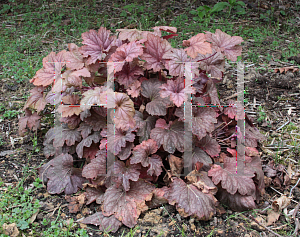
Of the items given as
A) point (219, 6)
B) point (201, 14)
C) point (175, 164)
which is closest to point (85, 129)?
point (175, 164)

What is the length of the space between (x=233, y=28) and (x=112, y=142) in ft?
11.2

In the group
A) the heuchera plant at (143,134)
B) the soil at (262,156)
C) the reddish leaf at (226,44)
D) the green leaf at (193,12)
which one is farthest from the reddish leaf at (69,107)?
the green leaf at (193,12)

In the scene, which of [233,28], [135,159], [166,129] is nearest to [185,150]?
[166,129]

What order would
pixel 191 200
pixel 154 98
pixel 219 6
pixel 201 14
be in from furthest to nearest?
pixel 219 6 → pixel 201 14 → pixel 154 98 → pixel 191 200

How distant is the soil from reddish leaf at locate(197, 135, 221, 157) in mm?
453

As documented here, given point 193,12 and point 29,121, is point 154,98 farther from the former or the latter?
point 193,12

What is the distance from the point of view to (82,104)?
216 cm

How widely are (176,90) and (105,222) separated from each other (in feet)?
3.69

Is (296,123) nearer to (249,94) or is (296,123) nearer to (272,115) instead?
(272,115)

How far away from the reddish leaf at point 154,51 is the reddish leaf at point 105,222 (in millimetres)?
1219

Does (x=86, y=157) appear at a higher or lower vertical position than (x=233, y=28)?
lower

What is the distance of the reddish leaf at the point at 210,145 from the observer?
7.72 ft

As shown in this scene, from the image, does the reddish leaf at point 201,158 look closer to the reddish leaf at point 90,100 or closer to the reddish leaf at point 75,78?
the reddish leaf at point 90,100

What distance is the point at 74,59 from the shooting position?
2477 mm
